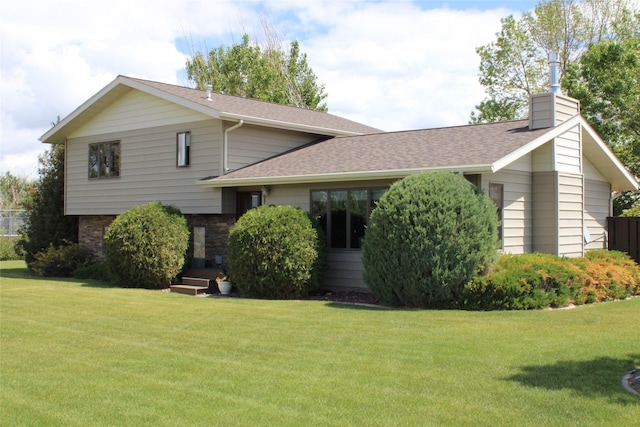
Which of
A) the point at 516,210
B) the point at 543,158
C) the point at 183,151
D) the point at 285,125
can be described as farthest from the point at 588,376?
the point at 183,151

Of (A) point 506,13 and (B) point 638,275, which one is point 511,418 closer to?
(B) point 638,275

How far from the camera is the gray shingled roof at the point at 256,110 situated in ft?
60.7

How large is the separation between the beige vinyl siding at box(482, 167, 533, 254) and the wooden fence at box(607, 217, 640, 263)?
3811 mm

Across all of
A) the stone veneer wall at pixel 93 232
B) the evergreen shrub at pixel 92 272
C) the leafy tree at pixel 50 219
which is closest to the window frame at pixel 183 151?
the evergreen shrub at pixel 92 272

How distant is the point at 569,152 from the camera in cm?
1566

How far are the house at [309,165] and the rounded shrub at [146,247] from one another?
4.66 ft

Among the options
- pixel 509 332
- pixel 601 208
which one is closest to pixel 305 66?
pixel 601 208

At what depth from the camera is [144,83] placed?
19500mm

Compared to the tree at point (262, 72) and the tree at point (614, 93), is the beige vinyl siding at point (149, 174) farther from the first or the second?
the tree at point (262, 72)

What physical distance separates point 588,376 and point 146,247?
12.1 metres

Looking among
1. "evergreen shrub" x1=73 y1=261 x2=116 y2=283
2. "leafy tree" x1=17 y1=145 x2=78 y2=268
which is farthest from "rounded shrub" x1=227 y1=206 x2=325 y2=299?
"leafy tree" x1=17 y1=145 x2=78 y2=268

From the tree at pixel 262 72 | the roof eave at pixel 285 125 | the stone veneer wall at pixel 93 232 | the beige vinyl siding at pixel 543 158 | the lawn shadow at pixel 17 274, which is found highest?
the tree at pixel 262 72

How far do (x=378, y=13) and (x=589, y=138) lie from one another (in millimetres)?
6579

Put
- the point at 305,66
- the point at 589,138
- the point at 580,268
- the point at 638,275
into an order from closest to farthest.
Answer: the point at 580,268, the point at 638,275, the point at 589,138, the point at 305,66
